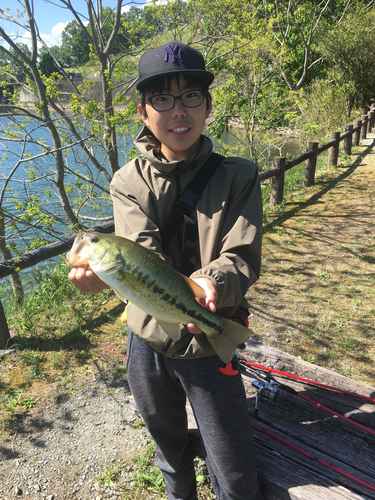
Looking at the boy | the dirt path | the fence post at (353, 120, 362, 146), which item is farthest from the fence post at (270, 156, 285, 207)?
the fence post at (353, 120, 362, 146)

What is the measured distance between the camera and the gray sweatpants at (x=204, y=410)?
1.93 m

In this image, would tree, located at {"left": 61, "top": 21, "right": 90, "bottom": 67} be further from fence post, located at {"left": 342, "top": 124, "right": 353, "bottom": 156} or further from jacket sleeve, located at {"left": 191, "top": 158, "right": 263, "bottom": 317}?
fence post, located at {"left": 342, "top": 124, "right": 353, "bottom": 156}

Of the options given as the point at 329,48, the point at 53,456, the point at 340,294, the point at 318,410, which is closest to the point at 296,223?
the point at 340,294

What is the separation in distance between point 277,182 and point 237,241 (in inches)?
280

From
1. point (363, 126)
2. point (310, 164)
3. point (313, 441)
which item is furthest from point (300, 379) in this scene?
point (363, 126)

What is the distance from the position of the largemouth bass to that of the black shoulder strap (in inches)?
16.0

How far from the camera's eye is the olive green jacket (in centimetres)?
188

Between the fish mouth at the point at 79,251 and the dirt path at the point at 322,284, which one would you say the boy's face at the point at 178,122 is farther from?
the dirt path at the point at 322,284

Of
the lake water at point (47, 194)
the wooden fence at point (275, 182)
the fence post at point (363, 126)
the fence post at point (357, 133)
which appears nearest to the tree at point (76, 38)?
the lake water at point (47, 194)

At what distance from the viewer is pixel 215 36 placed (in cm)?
780

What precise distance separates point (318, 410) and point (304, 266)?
11.7 feet

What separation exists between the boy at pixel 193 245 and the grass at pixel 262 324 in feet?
3.43

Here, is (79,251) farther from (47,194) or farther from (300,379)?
(47,194)

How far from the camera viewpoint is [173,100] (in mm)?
2035
